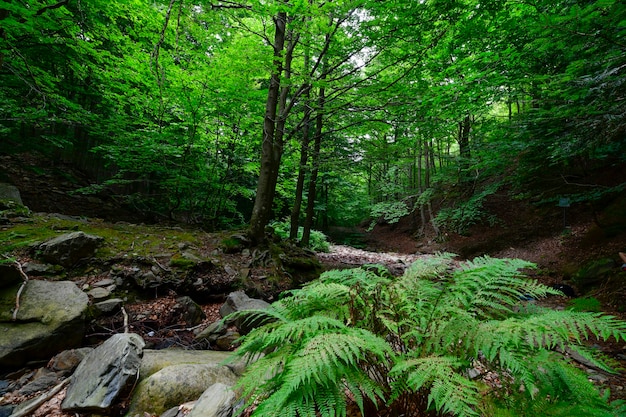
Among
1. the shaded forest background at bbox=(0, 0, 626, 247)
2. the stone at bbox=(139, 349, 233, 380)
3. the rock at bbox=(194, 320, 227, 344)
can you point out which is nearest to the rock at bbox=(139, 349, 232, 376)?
the stone at bbox=(139, 349, 233, 380)

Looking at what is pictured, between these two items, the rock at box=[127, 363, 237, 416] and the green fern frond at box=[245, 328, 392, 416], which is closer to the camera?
the green fern frond at box=[245, 328, 392, 416]

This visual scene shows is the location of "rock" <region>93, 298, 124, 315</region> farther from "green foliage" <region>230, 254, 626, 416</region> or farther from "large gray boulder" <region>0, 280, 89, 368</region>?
"green foliage" <region>230, 254, 626, 416</region>

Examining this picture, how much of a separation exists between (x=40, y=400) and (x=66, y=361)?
762 mm

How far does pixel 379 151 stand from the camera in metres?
8.20

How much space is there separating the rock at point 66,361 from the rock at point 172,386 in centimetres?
131

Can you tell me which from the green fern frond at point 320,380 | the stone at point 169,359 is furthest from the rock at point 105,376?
the green fern frond at point 320,380

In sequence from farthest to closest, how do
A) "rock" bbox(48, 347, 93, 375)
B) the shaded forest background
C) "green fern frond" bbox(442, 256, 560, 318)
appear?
the shaded forest background, "rock" bbox(48, 347, 93, 375), "green fern frond" bbox(442, 256, 560, 318)

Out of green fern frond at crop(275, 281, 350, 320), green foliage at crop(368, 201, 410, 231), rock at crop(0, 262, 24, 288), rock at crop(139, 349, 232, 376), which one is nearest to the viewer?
green fern frond at crop(275, 281, 350, 320)

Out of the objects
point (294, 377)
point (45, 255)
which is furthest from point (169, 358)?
point (45, 255)

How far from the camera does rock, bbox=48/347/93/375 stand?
9.68 ft

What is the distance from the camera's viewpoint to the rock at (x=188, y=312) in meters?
4.38

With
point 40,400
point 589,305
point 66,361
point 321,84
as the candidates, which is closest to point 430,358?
point 40,400

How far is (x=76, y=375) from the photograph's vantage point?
2.56 meters

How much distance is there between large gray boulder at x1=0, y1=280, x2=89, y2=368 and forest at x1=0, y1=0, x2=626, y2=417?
116 centimetres
